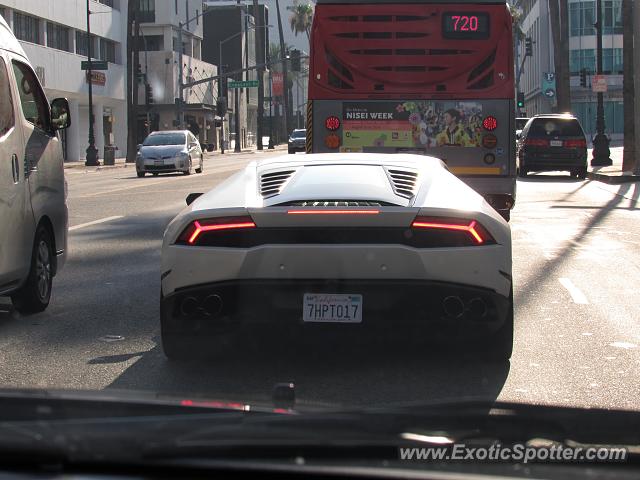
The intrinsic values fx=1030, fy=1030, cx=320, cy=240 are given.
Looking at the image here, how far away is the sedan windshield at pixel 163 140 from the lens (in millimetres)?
36875

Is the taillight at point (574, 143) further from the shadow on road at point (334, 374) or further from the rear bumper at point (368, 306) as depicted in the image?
the rear bumper at point (368, 306)

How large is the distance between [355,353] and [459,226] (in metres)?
1.43

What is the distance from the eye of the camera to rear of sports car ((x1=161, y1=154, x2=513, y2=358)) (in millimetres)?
6051

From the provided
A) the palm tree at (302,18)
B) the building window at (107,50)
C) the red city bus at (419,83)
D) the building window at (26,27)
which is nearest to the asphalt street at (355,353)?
the red city bus at (419,83)

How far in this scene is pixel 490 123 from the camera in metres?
15.6

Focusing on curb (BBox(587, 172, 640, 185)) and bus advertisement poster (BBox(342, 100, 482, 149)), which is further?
curb (BBox(587, 172, 640, 185))

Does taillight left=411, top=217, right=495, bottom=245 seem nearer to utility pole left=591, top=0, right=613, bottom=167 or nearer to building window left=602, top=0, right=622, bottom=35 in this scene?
utility pole left=591, top=0, right=613, bottom=167

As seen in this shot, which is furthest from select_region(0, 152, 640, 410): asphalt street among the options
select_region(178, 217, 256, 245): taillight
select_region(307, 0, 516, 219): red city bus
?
select_region(307, 0, 516, 219): red city bus

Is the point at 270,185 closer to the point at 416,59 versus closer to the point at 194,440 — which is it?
the point at 194,440

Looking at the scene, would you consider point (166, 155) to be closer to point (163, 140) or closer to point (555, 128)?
point (163, 140)

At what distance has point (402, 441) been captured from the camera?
264 cm

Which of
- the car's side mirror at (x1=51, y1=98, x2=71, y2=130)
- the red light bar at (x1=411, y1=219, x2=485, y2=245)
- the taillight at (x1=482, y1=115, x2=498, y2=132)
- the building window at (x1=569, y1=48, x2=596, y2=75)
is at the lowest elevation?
the red light bar at (x1=411, y1=219, x2=485, y2=245)

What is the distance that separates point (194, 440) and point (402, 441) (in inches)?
20.9

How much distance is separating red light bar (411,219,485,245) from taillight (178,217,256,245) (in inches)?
39.1
